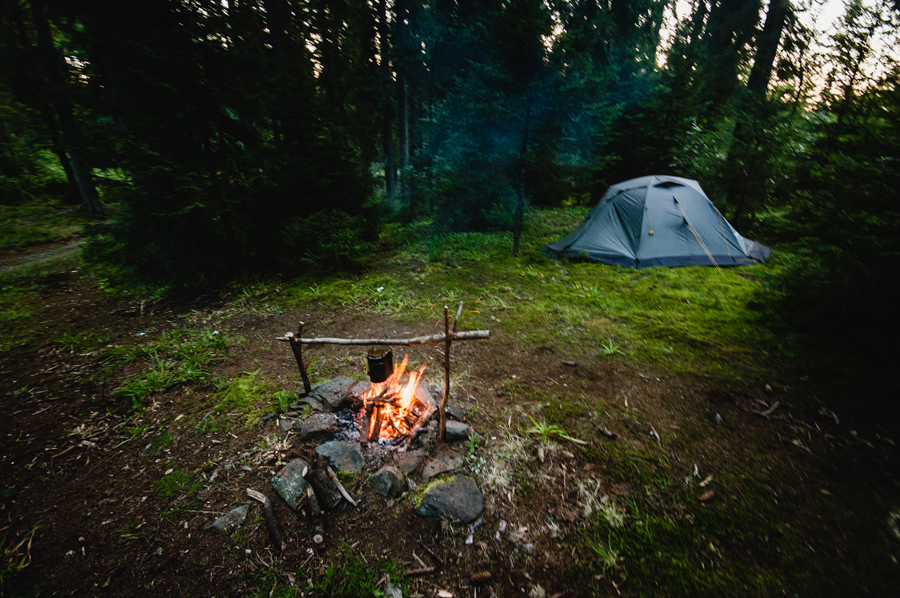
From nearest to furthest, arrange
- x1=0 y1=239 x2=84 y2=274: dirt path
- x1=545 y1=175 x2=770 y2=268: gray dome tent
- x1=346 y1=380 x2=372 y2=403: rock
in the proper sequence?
x1=346 y1=380 x2=372 y2=403: rock, x1=545 y1=175 x2=770 y2=268: gray dome tent, x1=0 y1=239 x2=84 y2=274: dirt path

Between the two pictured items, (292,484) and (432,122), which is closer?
(292,484)

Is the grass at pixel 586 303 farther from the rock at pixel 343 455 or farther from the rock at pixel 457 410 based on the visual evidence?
the rock at pixel 343 455

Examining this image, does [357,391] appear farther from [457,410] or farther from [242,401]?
[242,401]

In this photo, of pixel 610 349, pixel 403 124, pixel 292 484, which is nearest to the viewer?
pixel 292 484

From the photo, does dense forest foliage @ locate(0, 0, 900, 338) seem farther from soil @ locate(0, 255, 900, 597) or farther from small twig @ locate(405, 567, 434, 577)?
small twig @ locate(405, 567, 434, 577)

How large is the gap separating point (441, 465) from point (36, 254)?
16.5 meters

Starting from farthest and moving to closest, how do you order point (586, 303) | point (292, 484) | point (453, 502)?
point (586, 303)
point (292, 484)
point (453, 502)

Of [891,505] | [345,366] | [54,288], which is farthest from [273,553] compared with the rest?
[54,288]

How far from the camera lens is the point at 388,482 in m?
3.28

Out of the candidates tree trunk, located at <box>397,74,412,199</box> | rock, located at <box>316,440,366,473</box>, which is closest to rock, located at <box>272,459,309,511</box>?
rock, located at <box>316,440,366,473</box>

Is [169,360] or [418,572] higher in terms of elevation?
[169,360]

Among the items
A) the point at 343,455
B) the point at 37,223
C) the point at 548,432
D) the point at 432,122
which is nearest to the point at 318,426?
the point at 343,455

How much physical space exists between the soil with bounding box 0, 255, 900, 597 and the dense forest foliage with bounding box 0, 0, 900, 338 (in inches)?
121

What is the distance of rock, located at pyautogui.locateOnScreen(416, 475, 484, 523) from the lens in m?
3.06
